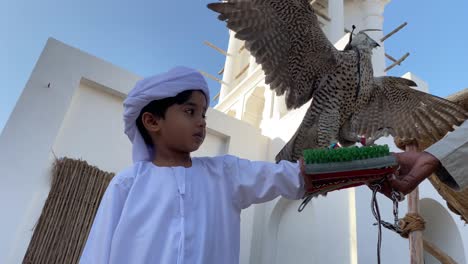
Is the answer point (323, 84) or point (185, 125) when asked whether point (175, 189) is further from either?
point (323, 84)

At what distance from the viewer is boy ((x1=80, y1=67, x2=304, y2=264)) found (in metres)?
1.04

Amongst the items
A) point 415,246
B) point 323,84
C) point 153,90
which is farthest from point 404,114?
point 153,90

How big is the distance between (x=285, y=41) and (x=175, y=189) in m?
1.20

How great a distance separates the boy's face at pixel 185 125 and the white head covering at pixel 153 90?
0.13 feet

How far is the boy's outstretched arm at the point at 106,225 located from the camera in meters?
1.04

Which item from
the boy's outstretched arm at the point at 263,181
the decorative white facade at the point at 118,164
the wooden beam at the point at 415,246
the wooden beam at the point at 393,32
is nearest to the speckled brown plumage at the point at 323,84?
the wooden beam at the point at 415,246

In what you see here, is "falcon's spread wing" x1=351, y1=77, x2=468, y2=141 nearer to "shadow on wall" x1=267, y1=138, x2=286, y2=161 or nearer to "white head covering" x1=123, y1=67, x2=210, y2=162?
"white head covering" x1=123, y1=67, x2=210, y2=162

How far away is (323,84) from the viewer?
210 centimetres

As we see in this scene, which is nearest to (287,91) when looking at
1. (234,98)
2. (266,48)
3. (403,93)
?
(266,48)

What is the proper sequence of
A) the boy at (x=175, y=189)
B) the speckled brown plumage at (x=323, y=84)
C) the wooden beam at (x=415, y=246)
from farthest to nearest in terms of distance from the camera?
the wooden beam at (x=415, y=246), the speckled brown plumage at (x=323, y=84), the boy at (x=175, y=189)

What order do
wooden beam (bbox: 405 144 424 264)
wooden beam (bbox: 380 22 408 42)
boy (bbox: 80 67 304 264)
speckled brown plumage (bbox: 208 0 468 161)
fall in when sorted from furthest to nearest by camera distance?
1. wooden beam (bbox: 380 22 408 42)
2. wooden beam (bbox: 405 144 424 264)
3. speckled brown plumage (bbox: 208 0 468 161)
4. boy (bbox: 80 67 304 264)

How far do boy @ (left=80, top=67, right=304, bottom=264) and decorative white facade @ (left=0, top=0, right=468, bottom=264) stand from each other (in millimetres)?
2805

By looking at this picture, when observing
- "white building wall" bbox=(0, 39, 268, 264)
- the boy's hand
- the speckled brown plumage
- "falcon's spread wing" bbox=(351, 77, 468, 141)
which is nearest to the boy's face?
the boy's hand

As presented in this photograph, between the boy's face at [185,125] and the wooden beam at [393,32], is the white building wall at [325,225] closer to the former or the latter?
the wooden beam at [393,32]
